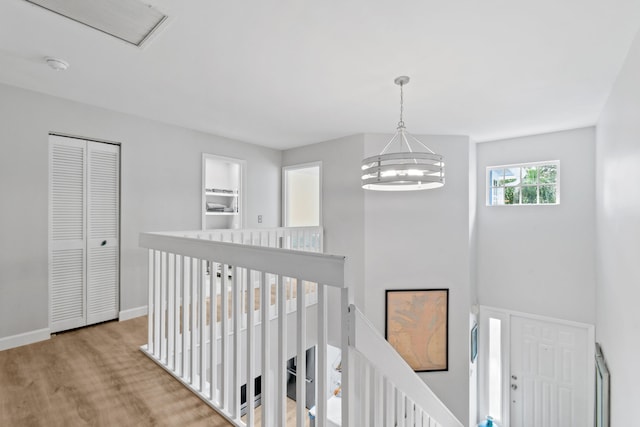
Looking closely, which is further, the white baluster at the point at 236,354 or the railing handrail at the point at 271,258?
the white baluster at the point at 236,354

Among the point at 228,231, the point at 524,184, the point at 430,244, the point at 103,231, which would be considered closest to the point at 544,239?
the point at 524,184

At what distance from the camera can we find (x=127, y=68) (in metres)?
2.41

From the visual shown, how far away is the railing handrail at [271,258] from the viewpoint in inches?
44.3

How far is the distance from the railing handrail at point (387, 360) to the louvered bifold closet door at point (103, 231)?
10.7 ft

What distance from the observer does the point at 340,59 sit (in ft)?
7.45

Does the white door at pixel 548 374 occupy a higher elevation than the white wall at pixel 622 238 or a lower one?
lower

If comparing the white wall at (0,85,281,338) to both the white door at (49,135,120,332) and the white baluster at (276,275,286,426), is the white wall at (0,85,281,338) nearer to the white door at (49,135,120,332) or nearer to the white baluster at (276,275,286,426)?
the white door at (49,135,120,332)

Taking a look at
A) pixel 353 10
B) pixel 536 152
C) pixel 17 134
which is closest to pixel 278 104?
pixel 353 10

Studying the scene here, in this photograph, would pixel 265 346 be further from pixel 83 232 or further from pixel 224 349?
pixel 83 232

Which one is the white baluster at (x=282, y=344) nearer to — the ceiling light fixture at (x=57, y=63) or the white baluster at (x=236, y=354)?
the white baluster at (x=236, y=354)

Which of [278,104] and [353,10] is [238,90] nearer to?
[278,104]

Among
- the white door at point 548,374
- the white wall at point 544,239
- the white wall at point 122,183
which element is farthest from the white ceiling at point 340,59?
the white door at point 548,374

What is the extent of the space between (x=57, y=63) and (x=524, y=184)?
5613 mm

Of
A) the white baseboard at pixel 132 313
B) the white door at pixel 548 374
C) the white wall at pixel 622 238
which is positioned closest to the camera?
the white wall at pixel 622 238
